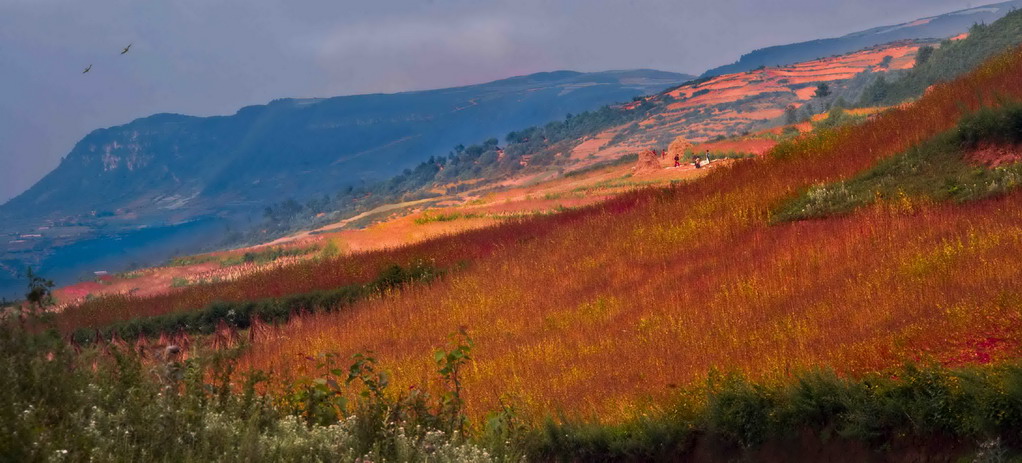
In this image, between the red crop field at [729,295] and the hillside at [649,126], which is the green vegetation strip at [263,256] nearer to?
the red crop field at [729,295]

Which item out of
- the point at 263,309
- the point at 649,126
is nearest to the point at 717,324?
the point at 263,309

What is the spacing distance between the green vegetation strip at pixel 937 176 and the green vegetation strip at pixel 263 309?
331 inches

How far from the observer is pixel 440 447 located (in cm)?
573

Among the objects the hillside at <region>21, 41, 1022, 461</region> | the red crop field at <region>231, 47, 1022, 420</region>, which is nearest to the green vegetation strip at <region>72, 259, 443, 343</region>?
the hillside at <region>21, 41, 1022, 461</region>

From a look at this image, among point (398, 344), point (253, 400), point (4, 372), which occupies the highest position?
point (4, 372)

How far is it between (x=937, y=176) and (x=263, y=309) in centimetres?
1364

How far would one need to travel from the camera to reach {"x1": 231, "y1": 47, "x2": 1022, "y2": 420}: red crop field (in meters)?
Result: 7.77

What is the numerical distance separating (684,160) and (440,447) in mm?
50913

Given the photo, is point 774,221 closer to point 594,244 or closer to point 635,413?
point 594,244

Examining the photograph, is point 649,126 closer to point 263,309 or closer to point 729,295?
point 263,309

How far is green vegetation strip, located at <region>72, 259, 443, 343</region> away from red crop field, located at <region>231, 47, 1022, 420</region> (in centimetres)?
136

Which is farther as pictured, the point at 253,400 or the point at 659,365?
the point at 659,365

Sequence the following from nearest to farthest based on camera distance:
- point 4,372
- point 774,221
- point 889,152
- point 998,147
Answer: point 4,372
point 998,147
point 774,221
point 889,152

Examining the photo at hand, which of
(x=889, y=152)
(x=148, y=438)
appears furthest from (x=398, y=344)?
(x=889, y=152)
